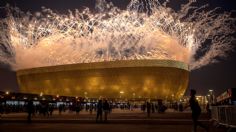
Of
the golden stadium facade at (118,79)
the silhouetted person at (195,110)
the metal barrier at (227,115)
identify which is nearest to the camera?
the silhouetted person at (195,110)

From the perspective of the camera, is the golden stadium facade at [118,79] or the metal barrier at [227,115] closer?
the metal barrier at [227,115]

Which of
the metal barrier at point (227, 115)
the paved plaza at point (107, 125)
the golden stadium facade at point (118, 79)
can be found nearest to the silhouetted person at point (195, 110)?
the metal barrier at point (227, 115)

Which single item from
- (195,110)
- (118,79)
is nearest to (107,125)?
(195,110)

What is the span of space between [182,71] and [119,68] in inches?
856

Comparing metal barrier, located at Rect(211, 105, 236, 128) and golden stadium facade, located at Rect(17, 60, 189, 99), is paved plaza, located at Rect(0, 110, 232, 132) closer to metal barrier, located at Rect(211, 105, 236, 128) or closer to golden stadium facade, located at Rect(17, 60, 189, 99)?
metal barrier, located at Rect(211, 105, 236, 128)

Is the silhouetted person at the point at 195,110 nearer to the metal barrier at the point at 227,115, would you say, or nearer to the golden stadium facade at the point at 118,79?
the metal barrier at the point at 227,115

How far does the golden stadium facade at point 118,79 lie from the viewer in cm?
10219

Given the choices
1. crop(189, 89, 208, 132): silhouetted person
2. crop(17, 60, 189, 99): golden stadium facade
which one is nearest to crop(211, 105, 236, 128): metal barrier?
crop(189, 89, 208, 132): silhouetted person

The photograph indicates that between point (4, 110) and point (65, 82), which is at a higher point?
point (65, 82)

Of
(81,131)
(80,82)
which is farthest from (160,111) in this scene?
(80,82)

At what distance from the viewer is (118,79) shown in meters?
103

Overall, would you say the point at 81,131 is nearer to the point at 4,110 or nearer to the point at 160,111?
the point at 160,111

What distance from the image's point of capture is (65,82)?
109375 millimetres

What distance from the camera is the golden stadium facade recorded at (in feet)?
335
